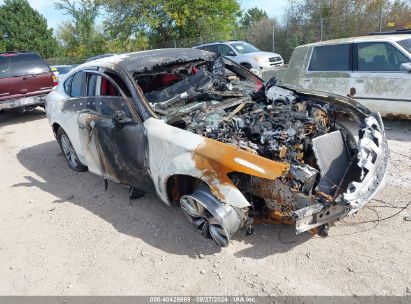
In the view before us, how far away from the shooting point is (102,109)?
4316 mm

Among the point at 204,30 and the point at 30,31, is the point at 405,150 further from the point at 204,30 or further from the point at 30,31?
the point at 30,31

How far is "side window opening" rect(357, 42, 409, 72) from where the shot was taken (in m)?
5.97

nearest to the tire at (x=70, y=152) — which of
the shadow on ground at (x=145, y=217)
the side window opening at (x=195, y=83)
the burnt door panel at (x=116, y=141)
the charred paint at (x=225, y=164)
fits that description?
the shadow on ground at (x=145, y=217)

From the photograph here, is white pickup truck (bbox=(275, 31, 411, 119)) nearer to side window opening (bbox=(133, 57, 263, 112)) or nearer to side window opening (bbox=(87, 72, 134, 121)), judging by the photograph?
side window opening (bbox=(133, 57, 263, 112))

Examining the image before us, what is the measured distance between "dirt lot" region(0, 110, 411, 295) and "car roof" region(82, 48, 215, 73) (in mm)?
1667

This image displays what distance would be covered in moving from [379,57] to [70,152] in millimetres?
5545

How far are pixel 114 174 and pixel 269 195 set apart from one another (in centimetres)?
206

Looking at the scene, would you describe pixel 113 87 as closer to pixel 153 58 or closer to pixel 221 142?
pixel 153 58

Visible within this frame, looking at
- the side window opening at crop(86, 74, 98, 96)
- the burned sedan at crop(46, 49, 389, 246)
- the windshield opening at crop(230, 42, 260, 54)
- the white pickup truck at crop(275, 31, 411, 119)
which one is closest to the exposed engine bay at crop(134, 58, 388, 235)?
the burned sedan at crop(46, 49, 389, 246)

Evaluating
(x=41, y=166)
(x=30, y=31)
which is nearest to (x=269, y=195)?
(x=41, y=166)

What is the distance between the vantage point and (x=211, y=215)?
3223mm

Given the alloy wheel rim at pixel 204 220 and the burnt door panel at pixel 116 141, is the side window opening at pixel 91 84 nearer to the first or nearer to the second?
the burnt door panel at pixel 116 141

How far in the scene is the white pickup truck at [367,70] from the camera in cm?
592

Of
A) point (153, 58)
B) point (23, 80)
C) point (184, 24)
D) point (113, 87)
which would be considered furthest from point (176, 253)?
point (184, 24)
